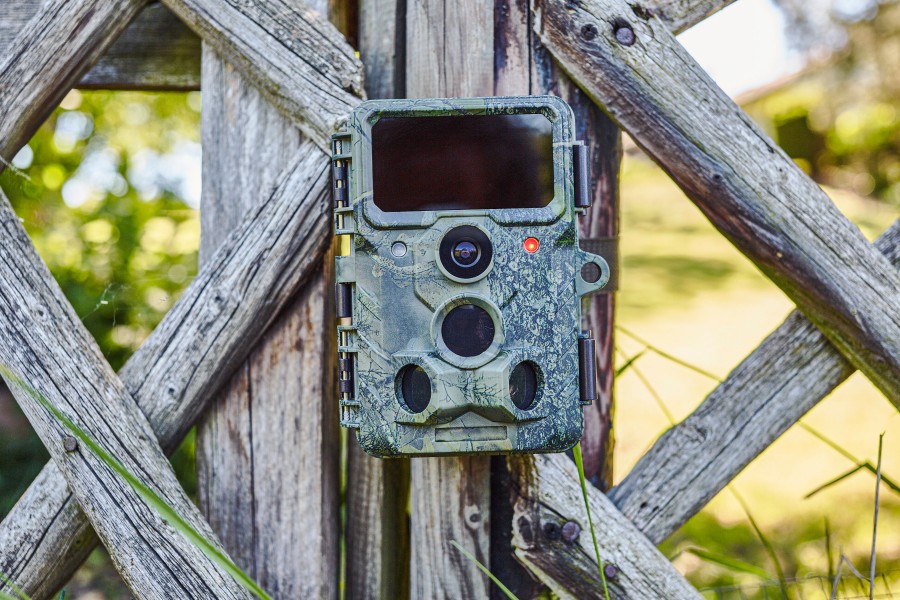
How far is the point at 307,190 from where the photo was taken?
4.87 feet

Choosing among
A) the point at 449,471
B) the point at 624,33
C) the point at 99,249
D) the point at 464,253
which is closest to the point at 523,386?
the point at 464,253

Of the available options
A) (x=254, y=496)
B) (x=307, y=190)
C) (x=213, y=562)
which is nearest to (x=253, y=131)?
(x=307, y=190)

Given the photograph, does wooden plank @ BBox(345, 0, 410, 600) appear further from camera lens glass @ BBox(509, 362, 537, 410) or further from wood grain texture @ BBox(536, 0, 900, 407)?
camera lens glass @ BBox(509, 362, 537, 410)

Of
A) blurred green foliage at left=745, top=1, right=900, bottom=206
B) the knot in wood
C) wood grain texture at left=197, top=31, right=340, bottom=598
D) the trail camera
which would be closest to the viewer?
the trail camera

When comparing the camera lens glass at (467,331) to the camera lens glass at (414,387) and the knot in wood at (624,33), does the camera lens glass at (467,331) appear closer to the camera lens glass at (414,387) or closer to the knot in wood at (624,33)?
the camera lens glass at (414,387)

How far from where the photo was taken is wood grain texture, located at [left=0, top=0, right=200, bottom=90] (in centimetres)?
165

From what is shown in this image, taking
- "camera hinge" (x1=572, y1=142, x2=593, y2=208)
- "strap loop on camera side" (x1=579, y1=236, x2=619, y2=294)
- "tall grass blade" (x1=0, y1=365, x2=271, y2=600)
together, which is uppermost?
"strap loop on camera side" (x1=579, y1=236, x2=619, y2=294)

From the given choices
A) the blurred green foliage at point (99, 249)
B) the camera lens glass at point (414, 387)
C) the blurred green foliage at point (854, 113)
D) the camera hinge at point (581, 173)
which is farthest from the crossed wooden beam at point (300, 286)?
the blurred green foliage at point (854, 113)

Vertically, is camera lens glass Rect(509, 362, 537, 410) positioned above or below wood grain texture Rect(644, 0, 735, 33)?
below

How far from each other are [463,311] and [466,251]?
0.10 metres

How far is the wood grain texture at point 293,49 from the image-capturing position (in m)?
1.48

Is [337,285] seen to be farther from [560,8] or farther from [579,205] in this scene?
[560,8]

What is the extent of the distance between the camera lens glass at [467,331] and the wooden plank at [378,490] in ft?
1.72

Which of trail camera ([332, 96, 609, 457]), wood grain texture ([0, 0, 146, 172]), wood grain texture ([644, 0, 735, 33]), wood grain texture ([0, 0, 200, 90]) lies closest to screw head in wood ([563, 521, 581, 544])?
trail camera ([332, 96, 609, 457])
